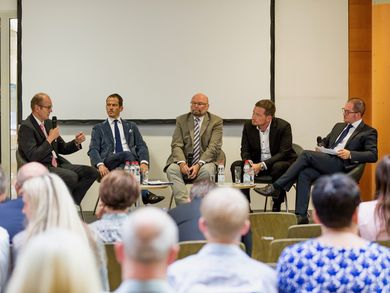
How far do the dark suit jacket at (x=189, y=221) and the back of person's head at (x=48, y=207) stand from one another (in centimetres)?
83

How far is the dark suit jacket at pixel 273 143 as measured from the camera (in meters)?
6.56

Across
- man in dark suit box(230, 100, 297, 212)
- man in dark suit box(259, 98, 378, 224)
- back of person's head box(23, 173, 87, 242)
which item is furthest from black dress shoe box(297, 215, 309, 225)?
back of person's head box(23, 173, 87, 242)

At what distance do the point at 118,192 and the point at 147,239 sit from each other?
1.45 metres

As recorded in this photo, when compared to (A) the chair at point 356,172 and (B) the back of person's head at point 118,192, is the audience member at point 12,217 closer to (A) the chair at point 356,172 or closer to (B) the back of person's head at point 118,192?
(B) the back of person's head at point 118,192

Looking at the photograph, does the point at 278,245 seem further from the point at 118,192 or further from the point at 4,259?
the point at 4,259

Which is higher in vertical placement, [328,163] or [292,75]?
[292,75]

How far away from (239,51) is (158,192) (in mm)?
2066

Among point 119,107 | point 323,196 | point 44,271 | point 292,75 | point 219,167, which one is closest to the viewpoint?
point 44,271

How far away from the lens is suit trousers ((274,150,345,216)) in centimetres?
599

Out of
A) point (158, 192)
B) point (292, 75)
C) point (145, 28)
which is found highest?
point (145, 28)

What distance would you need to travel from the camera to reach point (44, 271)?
3.60 ft

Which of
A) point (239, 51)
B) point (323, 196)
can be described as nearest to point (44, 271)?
point (323, 196)

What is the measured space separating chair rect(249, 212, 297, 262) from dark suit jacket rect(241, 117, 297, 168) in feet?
9.21

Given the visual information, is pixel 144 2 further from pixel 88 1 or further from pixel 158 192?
pixel 158 192
